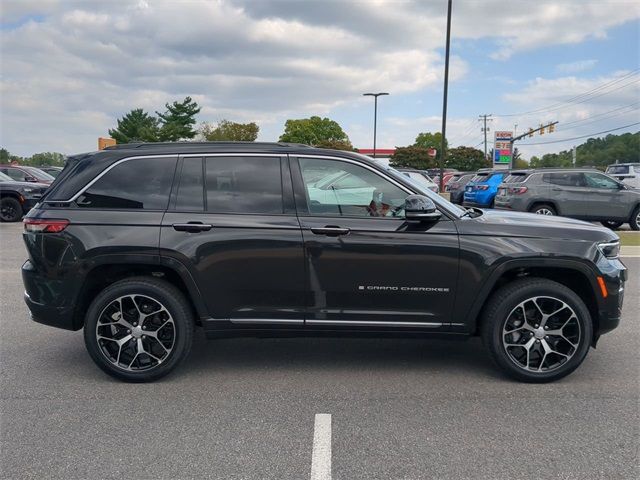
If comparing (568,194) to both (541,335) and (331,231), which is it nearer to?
(541,335)

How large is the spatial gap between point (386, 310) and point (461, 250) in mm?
724

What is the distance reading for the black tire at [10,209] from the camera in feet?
53.5

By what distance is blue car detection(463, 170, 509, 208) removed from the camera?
19.0 meters

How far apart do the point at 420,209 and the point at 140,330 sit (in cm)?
232

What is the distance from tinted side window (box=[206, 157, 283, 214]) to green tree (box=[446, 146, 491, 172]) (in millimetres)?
92519

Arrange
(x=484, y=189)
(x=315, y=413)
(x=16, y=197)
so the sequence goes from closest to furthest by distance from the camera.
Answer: (x=315, y=413) < (x=16, y=197) < (x=484, y=189)

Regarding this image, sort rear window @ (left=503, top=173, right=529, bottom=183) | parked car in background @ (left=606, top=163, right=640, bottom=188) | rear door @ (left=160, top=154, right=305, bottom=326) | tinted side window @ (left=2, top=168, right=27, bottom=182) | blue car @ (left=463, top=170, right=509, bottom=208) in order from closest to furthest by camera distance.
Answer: rear door @ (left=160, top=154, right=305, bottom=326)
rear window @ (left=503, top=173, right=529, bottom=183)
tinted side window @ (left=2, top=168, right=27, bottom=182)
blue car @ (left=463, top=170, right=509, bottom=208)
parked car in background @ (left=606, top=163, right=640, bottom=188)

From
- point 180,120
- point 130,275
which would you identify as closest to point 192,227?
point 130,275

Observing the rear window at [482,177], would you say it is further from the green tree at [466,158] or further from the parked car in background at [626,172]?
the green tree at [466,158]

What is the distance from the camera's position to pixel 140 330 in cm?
421

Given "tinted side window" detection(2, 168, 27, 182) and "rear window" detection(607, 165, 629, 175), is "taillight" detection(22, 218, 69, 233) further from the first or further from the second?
"rear window" detection(607, 165, 629, 175)

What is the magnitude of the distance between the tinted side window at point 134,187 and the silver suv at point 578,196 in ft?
39.9

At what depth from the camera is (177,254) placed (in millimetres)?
4121

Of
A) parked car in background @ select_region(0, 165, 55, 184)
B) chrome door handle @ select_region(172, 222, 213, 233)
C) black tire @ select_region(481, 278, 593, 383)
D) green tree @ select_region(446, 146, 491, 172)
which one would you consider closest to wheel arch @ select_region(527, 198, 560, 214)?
black tire @ select_region(481, 278, 593, 383)
